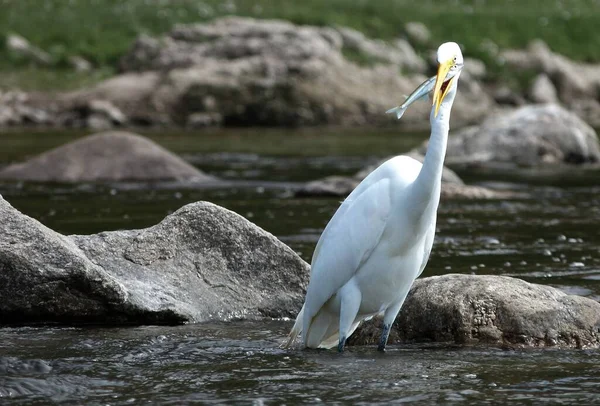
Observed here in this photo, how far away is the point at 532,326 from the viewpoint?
295 inches

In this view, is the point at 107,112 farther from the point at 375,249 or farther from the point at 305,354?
the point at 375,249

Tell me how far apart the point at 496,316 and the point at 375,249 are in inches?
39.9

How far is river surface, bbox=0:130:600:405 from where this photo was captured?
240 inches

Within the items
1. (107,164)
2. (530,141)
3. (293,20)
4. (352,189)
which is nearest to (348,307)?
(352,189)

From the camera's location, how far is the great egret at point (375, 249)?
708 centimetres

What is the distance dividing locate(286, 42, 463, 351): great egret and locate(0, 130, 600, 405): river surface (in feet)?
1.00

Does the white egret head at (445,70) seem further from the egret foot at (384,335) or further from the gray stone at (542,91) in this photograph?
the gray stone at (542,91)

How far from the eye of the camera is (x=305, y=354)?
7.33m

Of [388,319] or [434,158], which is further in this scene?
[388,319]

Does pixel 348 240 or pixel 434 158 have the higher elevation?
pixel 434 158

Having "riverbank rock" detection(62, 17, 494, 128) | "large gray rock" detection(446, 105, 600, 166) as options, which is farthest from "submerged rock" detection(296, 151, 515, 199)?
"riverbank rock" detection(62, 17, 494, 128)

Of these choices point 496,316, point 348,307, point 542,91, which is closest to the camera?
point 348,307

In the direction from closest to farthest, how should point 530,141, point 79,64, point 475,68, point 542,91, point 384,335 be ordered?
1. point 384,335
2. point 530,141
3. point 79,64
4. point 542,91
5. point 475,68

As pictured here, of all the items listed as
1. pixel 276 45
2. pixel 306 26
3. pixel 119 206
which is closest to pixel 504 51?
pixel 306 26
